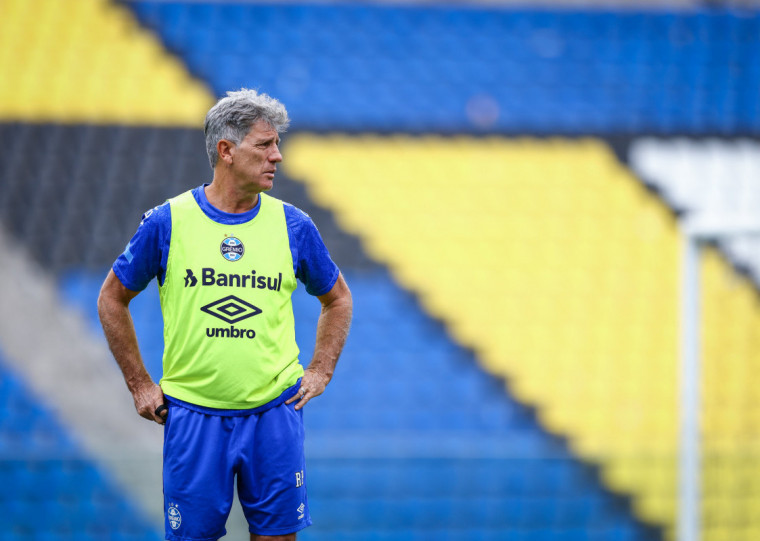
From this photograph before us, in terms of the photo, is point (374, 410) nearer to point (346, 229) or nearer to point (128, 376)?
point (346, 229)

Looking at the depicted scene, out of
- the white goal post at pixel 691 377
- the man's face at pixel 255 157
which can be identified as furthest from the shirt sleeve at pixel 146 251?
the white goal post at pixel 691 377

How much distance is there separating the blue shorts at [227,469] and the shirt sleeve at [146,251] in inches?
13.7

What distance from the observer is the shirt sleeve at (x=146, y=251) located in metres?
2.38

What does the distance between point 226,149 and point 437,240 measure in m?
3.61

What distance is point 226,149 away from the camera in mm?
2393

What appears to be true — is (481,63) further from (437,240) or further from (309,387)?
(309,387)

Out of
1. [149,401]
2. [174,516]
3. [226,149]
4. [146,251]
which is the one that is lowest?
[174,516]

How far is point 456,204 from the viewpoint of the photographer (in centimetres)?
597

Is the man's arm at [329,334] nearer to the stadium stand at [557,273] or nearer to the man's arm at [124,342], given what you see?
the man's arm at [124,342]

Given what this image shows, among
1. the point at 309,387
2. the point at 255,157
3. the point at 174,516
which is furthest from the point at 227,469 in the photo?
the point at 255,157

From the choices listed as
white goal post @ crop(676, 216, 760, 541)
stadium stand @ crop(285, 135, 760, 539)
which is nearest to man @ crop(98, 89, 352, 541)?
white goal post @ crop(676, 216, 760, 541)

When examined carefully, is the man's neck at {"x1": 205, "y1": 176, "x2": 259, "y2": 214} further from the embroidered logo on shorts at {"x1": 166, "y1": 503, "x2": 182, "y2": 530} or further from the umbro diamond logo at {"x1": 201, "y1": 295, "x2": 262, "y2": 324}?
the embroidered logo on shorts at {"x1": 166, "y1": 503, "x2": 182, "y2": 530}

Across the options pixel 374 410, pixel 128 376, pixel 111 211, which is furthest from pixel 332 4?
pixel 128 376

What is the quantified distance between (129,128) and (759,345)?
418 cm
